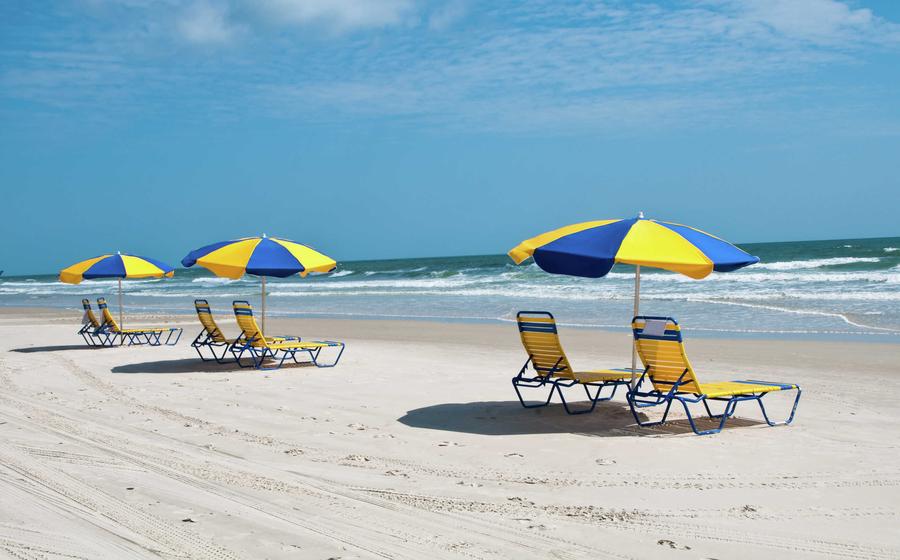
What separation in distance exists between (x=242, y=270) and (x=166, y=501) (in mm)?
5970

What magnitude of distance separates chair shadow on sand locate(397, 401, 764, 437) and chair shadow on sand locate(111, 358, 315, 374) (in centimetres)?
388

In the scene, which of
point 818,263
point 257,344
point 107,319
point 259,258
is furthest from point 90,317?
point 818,263

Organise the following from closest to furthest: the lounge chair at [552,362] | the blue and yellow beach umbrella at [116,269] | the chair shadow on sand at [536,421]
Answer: the chair shadow on sand at [536,421], the lounge chair at [552,362], the blue and yellow beach umbrella at [116,269]

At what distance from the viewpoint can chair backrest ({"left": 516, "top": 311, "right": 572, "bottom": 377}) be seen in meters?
7.54

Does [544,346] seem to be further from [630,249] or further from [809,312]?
[809,312]

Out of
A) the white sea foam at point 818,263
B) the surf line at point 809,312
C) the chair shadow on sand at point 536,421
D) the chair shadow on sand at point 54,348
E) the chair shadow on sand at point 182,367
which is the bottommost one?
the surf line at point 809,312

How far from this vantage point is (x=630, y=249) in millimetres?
6816

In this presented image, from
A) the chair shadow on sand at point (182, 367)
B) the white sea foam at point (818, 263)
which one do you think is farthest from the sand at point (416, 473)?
the white sea foam at point (818, 263)

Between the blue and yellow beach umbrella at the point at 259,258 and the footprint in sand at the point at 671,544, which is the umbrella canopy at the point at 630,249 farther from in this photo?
the blue and yellow beach umbrella at the point at 259,258

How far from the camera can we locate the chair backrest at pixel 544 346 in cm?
754

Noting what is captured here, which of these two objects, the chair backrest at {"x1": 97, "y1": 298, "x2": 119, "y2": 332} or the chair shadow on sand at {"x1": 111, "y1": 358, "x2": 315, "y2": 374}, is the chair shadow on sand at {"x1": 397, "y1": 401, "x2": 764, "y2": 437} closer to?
the chair shadow on sand at {"x1": 111, "y1": 358, "x2": 315, "y2": 374}

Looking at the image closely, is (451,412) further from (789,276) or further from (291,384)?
(789,276)

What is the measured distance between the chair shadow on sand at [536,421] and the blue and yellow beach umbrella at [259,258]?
3366mm

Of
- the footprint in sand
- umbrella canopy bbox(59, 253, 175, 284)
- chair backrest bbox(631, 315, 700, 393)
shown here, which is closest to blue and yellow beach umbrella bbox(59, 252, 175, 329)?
umbrella canopy bbox(59, 253, 175, 284)
